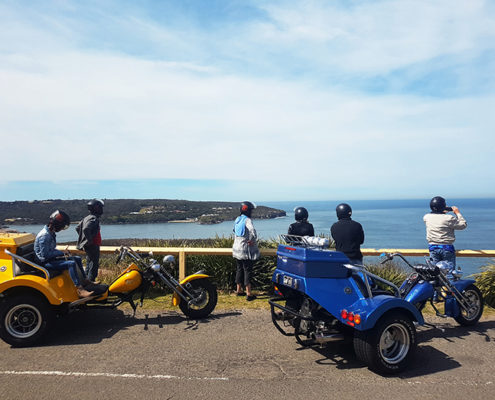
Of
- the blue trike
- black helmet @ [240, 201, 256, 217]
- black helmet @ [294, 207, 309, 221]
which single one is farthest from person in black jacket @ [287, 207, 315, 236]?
the blue trike

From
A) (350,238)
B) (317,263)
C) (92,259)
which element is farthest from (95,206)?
(350,238)

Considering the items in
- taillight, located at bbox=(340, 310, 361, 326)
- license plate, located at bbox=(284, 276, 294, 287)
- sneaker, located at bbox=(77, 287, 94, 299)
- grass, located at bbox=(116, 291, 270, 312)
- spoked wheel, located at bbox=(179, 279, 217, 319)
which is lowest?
grass, located at bbox=(116, 291, 270, 312)

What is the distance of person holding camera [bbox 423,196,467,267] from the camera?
7230mm

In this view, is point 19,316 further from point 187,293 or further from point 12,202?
point 12,202

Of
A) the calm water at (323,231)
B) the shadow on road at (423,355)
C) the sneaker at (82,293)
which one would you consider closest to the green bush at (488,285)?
the calm water at (323,231)

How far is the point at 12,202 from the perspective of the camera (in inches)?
831

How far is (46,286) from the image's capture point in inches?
225

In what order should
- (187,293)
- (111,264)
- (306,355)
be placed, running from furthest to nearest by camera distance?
(111,264) < (187,293) < (306,355)

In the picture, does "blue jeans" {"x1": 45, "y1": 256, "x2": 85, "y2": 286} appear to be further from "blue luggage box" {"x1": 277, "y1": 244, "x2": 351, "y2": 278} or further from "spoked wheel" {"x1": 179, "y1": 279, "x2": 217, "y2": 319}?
"blue luggage box" {"x1": 277, "y1": 244, "x2": 351, "y2": 278}

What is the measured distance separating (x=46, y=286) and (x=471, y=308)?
22.8 feet

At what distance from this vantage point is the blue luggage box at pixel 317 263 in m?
4.84

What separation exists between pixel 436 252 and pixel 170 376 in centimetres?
540

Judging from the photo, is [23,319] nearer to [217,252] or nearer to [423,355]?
[217,252]

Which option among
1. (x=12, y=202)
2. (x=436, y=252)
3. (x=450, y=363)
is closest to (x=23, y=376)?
(x=450, y=363)
